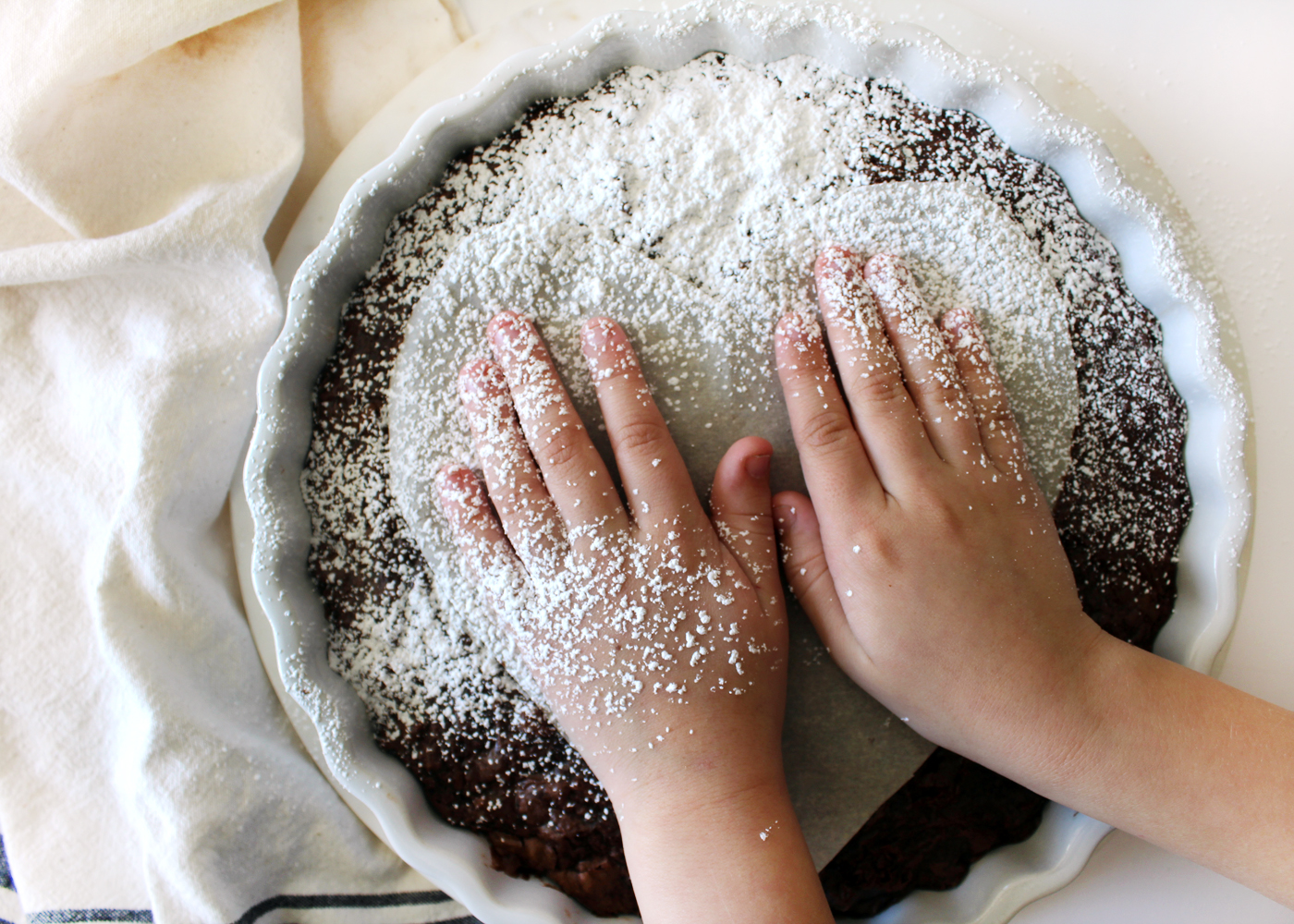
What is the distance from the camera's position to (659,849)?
74cm

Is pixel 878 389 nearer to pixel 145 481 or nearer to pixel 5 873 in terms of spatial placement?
pixel 145 481

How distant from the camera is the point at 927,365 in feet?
2.49

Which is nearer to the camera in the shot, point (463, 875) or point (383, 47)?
point (463, 875)

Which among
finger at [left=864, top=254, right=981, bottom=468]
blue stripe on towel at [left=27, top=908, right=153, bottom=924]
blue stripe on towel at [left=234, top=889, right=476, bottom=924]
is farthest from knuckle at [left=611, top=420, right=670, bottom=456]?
blue stripe on towel at [left=27, top=908, right=153, bottom=924]

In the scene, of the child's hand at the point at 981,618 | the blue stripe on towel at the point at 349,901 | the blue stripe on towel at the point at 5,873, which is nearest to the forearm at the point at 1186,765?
the child's hand at the point at 981,618

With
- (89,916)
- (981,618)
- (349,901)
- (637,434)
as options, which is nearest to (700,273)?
(637,434)

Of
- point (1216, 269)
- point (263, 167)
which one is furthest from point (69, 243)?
point (1216, 269)

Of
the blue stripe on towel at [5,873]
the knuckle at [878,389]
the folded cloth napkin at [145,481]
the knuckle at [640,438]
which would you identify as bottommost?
the blue stripe on towel at [5,873]

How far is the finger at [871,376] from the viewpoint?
75 cm

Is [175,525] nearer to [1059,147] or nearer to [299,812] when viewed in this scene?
[299,812]

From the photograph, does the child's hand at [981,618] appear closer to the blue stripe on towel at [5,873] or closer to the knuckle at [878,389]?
the knuckle at [878,389]

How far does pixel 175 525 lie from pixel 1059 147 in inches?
38.5

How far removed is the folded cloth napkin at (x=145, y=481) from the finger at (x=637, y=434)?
0.39m

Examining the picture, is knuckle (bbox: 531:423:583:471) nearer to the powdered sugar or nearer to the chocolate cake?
the powdered sugar
